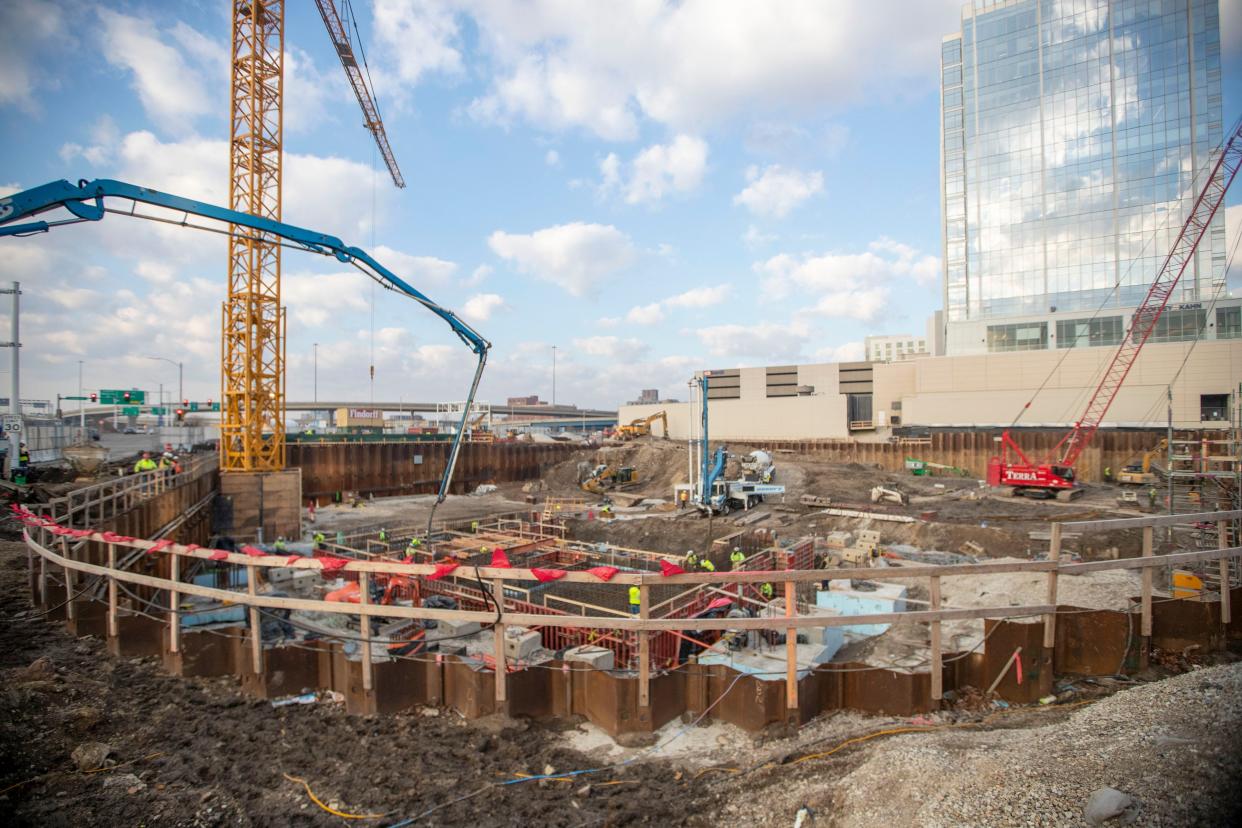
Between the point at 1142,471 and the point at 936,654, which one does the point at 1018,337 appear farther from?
the point at 936,654

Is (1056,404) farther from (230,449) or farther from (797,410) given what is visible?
(230,449)

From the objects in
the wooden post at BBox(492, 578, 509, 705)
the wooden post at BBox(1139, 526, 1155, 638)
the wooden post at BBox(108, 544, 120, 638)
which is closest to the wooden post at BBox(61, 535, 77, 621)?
the wooden post at BBox(108, 544, 120, 638)

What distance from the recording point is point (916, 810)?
358 cm

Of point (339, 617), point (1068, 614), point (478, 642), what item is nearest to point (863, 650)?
point (1068, 614)

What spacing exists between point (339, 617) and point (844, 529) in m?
20.2

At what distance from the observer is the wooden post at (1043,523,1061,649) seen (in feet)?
21.2

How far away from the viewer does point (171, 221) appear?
13.0 m

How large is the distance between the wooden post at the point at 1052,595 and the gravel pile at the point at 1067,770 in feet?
5.38

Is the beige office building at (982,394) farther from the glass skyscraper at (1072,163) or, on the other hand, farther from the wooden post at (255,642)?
the wooden post at (255,642)

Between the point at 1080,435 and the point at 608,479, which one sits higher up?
the point at 1080,435

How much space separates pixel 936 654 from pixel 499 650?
460cm

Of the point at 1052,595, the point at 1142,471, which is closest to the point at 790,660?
the point at 1052,595

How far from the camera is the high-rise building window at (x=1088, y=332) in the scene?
53.5m

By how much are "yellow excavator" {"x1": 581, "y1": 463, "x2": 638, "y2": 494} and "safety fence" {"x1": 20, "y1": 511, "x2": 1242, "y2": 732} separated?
33064 mm
